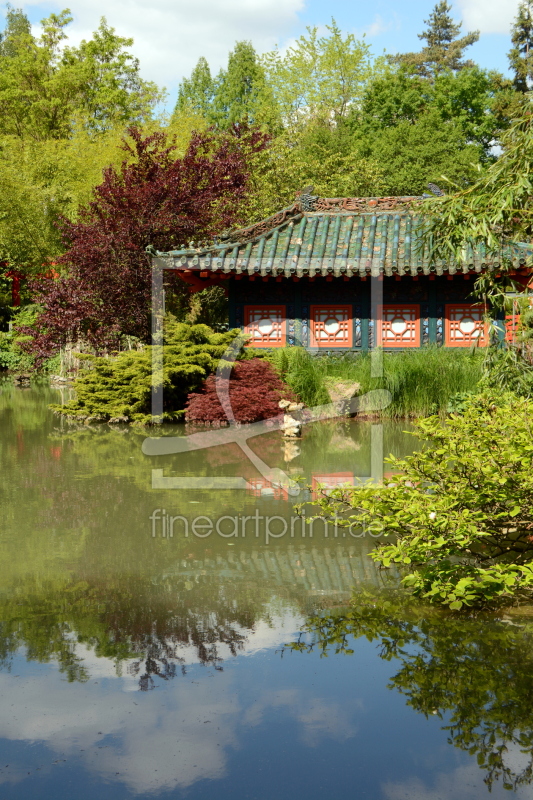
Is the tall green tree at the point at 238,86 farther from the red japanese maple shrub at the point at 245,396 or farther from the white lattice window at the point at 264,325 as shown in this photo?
the red japanese maple shrub at the point at 245,396

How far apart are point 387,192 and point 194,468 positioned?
67.5 ft

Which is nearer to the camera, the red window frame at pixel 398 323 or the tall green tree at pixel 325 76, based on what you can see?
the red window frame at pixel 398 323

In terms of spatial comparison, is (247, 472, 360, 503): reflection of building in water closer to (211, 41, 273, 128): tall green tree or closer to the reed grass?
the reed grass

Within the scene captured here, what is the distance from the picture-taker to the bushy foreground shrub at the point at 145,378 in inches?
511

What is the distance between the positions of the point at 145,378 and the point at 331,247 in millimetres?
4660

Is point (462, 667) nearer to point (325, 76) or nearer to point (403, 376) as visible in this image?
point (403, 376)

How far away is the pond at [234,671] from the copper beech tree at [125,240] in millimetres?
10332

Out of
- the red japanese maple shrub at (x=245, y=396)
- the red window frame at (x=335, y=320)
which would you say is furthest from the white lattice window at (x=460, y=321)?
the red japanese maple shrub at (x=245, y=396)

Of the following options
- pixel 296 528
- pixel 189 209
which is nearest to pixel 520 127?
pixel 296 528

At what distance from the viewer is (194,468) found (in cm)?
922

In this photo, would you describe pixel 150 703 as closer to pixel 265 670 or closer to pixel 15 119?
pixel 265 670

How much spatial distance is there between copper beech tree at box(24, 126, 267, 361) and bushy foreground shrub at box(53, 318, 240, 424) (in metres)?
3.37

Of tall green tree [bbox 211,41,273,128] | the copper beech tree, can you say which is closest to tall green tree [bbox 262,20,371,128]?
tall green tree [bbox 211,41,273,128]

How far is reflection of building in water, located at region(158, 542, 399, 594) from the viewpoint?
5.23m
